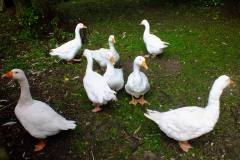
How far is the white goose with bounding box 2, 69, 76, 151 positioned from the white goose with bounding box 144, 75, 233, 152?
1470 millimetres

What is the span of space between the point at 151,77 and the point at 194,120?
2.24m

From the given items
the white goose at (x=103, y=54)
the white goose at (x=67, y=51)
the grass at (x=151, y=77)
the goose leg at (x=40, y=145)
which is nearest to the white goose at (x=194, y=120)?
the grass at (x=151, y=77)

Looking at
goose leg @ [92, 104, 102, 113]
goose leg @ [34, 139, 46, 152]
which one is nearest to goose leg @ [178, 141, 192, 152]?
goose leg @ [92, 104, 102, 113]

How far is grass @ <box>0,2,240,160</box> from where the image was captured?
5.54 metres

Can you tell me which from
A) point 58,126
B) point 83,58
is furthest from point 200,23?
point 58,126

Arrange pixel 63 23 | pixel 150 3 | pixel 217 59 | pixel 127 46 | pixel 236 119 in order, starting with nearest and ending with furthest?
pixel 236 119 → pixel 217 59 → pixel 127 46 → pixel 63 23 → pixel 150 3

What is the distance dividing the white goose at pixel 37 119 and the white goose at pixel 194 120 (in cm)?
147

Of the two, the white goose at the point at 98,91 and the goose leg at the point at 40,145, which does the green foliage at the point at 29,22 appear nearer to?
the white goose at the point at 98,91

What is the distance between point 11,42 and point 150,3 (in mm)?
4347

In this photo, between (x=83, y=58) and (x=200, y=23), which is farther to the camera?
(x=200, y=23)

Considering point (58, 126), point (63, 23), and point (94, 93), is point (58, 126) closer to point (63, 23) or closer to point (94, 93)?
point (94, 93)

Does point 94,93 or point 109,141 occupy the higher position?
point 94,93

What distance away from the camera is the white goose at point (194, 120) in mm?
5152

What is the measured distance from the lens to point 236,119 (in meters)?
5.94
